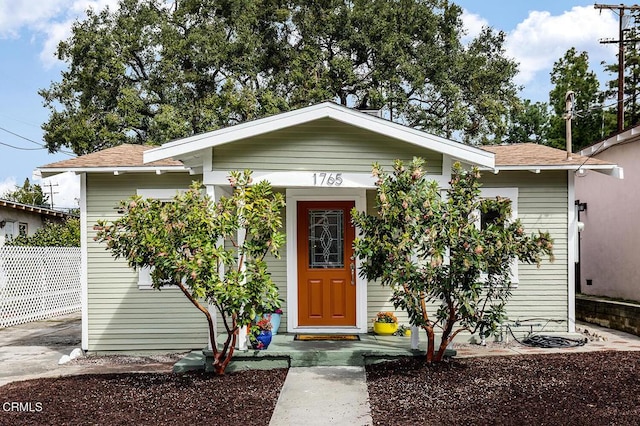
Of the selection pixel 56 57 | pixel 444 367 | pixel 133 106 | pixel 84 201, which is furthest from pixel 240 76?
pixel 444 367

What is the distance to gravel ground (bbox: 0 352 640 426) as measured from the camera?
4.92 meters

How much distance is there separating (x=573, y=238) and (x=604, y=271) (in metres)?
4.80

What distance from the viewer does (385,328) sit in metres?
7.93

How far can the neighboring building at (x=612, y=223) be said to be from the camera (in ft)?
36.1

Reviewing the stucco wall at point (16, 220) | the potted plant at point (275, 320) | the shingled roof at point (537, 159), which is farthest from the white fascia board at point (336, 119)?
the stucco wall at point (16, 220)

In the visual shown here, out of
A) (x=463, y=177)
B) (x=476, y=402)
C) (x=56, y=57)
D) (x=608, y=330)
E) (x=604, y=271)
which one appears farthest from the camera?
(x=56, y=57)

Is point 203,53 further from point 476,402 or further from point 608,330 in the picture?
point 476,402

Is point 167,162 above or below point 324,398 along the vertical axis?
above

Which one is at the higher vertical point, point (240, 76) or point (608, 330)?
point (240, 76)

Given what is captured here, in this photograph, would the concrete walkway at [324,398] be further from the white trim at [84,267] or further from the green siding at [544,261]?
the white trim at [84,267]

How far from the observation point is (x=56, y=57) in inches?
828

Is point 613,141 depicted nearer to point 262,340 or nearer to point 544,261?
point 544,261

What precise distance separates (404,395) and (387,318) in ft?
8.09

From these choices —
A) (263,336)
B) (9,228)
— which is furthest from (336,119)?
(9,228)
